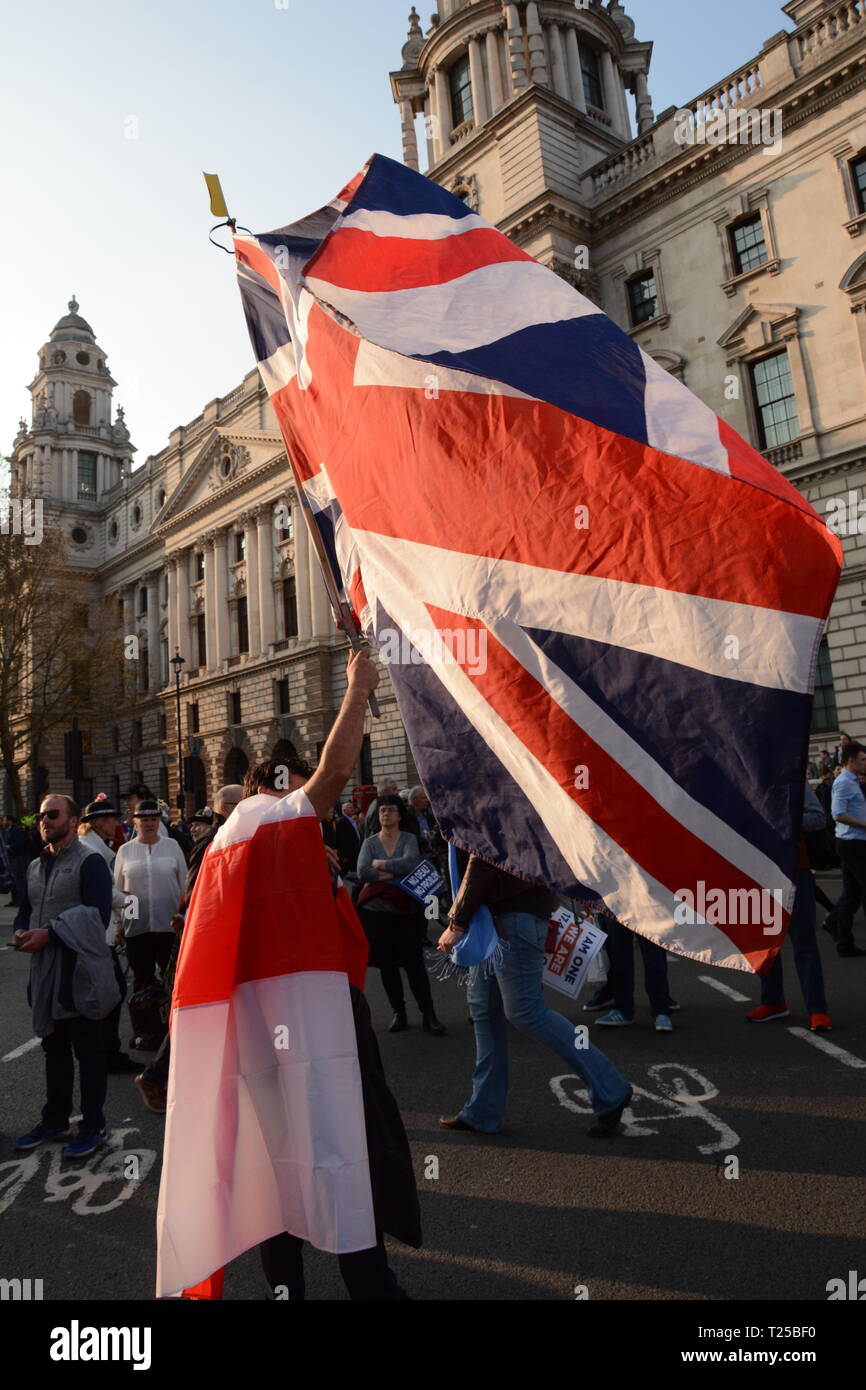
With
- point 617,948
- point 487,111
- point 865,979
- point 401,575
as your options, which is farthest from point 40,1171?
point 487,111

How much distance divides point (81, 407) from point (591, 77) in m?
46.9

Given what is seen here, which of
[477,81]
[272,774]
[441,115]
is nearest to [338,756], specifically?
[272,774]

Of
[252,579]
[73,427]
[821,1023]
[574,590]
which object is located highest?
[73,427]

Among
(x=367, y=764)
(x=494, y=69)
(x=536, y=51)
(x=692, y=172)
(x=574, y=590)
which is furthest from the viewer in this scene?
(x=367, y=764)

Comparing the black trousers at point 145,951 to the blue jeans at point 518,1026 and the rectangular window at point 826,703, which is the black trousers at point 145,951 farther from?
the rectangular window at point 826,703

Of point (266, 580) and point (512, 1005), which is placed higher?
point (266, 580)

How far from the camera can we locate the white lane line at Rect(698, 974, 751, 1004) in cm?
713

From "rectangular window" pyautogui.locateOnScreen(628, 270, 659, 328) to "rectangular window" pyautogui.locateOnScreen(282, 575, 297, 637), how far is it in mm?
20480

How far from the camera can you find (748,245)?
22.6 m

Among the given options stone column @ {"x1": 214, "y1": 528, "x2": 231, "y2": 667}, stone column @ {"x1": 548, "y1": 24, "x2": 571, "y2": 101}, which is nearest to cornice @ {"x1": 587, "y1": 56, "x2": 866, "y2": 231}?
stone column @ {"x1": 548, "y1": 24, "x2": 571, "y2": 101}

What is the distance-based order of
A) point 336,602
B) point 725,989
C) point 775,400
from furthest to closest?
point 775,400
point 725,989
point 336,602

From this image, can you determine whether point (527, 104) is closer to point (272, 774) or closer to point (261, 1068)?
point (272, 774)

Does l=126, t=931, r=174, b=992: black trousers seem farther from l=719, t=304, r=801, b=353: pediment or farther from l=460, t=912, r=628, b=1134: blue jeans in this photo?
l=719, t=304, r=801, b=353: pediment

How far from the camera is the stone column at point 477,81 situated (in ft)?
101
